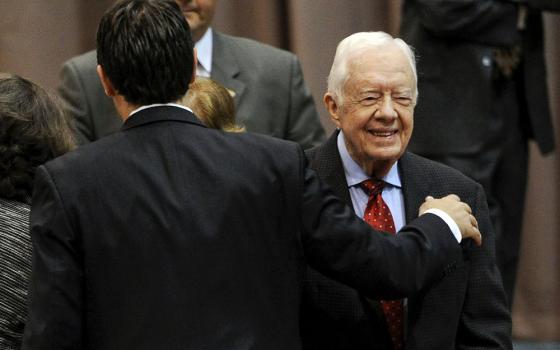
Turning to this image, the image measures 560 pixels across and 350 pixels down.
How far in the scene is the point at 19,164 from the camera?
247 cm

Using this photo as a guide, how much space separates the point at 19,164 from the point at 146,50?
0.48m

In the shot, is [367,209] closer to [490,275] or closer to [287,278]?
[490,275]

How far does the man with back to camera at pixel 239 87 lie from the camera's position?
366 cm

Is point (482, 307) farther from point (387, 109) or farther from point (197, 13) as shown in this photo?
point (197, 13)

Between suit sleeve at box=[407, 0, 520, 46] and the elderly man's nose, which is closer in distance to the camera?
the elderly man's nose

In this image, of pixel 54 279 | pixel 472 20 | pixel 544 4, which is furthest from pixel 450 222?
pixel 544 4

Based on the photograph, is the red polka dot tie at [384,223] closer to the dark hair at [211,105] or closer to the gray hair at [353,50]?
the gray hair at [353,50]

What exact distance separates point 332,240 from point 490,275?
0.52 meters

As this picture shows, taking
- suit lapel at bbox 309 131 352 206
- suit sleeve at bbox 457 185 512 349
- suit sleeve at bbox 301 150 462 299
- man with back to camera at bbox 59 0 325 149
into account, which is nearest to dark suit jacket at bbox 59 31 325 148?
man with back to camera at bbox 59 0 325 149

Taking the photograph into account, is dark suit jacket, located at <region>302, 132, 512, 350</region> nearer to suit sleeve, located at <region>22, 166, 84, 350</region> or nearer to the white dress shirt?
the white dress shirt

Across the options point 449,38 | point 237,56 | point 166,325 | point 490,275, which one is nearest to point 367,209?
point 490,275

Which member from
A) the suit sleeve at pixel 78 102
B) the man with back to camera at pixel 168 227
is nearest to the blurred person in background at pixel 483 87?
the suit sleeve at pixel 78 102

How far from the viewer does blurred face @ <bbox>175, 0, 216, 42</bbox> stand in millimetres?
3746

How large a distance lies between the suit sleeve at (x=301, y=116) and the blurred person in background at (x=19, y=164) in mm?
1313
